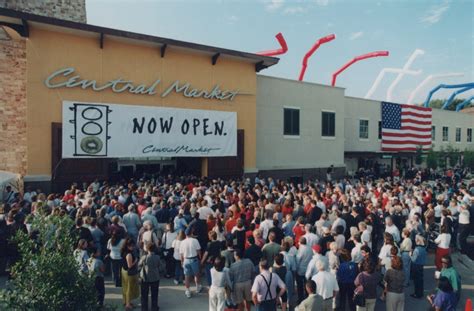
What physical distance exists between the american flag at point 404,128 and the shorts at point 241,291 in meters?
28.7

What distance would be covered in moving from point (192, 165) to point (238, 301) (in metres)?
15.3

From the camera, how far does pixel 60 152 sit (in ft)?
51.5

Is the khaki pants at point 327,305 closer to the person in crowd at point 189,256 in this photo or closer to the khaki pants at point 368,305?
the khaki pants at point 368,305

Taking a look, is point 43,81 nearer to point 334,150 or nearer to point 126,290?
point 126,290

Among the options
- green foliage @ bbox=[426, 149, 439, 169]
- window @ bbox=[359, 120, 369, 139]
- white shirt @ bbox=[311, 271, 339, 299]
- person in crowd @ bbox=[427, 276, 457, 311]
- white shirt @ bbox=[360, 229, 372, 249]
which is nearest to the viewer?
person in crowd @ bbox=[427, 276, 457, 311]

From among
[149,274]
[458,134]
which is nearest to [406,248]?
[149,274]

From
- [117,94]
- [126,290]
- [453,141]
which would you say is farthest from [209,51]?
[453,141]

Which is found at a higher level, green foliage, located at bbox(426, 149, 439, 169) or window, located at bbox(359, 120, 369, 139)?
window, located at bbox(359, 120, 369, 139)

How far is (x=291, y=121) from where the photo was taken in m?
24.9

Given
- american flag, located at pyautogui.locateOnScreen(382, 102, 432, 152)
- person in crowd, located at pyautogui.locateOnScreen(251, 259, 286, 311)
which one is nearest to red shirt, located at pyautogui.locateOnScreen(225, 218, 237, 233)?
person in crowd, located at pyautogui.locateOnScreen(251, 259, 286, 311)

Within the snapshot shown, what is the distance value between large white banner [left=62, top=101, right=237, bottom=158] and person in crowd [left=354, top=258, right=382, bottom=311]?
13.8m

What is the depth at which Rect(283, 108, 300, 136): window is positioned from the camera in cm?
2458

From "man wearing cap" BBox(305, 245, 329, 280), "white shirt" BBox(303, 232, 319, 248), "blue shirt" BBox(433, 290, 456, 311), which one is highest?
"white shirt" BBox(303, 232, 319, 248)

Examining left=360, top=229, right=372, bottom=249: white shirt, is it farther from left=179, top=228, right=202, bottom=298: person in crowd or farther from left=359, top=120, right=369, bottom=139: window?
left=359, top=120, right=369, bottom=139: window
